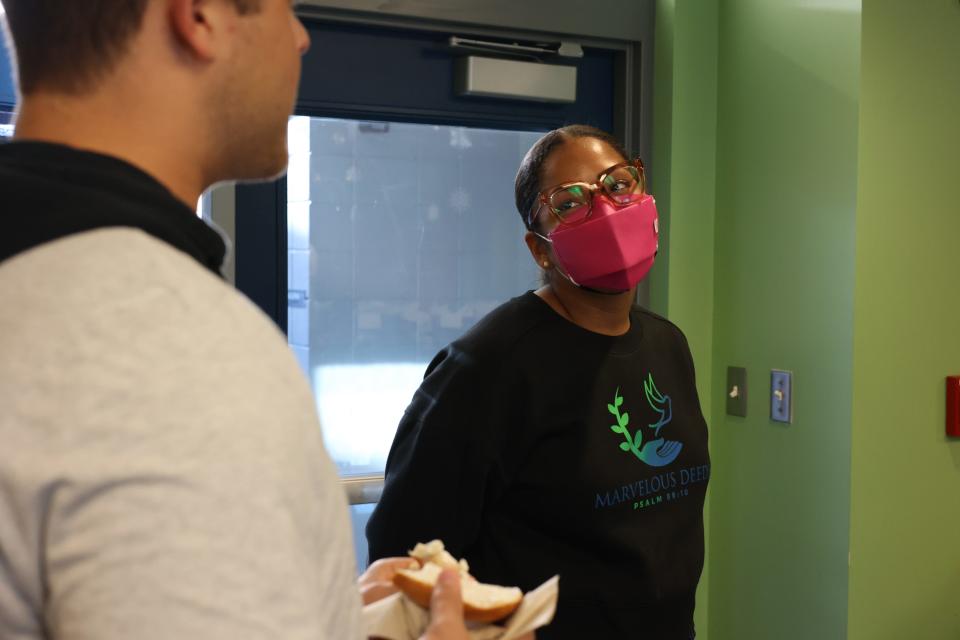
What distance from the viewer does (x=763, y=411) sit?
206 cm

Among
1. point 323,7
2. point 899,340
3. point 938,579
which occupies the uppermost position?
point 323,7

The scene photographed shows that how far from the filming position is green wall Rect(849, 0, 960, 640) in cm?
186

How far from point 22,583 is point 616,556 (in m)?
1.05

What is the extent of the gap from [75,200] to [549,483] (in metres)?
0.99

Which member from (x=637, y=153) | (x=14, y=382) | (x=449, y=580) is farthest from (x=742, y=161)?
(x=14, y=382)

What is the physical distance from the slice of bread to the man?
0.28 meters

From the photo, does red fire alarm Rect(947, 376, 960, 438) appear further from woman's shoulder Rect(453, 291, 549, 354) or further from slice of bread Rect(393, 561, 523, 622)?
slice of bread Rect(393, 561, 523, 622)

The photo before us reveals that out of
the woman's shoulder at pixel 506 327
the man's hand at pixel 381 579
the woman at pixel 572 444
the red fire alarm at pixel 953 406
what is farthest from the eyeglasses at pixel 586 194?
the red fire alarm at pixel 953 406

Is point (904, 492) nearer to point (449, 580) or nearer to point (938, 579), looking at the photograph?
point (938, 579)

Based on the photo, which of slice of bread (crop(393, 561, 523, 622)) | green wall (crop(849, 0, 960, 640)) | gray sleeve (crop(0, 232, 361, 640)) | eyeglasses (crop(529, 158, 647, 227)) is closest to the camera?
gray sleeve (crop(0, 232, 361, 640))

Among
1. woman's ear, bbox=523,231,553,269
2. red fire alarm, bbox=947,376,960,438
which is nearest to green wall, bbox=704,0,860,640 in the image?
red fire alarm, bbox=947,376,960,438

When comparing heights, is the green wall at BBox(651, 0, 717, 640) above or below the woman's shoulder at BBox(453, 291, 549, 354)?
above

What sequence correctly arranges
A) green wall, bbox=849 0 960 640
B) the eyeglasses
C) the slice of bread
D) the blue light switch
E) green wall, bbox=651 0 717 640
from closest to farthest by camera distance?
the slice of bread
the eyeglasses
green wall, bbox=849 0 960 640
the blue light switch
green wall, bbox=651 0 717 640

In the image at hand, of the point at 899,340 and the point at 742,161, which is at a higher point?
the point at 742,161
